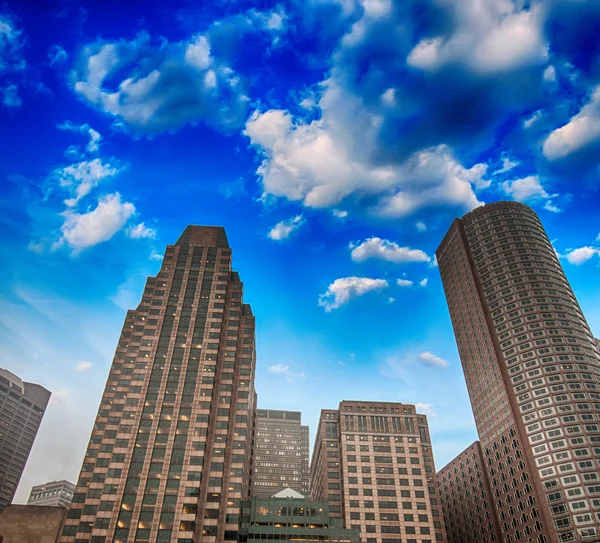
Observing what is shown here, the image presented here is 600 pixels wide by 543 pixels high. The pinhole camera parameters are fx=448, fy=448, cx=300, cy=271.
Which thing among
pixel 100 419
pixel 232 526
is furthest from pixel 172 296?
pixel 232 526

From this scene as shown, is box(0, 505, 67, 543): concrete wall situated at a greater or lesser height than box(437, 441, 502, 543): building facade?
lesser

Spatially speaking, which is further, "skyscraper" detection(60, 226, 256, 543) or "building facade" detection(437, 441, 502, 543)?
"building facade" detection(437, 441, 502, 543)

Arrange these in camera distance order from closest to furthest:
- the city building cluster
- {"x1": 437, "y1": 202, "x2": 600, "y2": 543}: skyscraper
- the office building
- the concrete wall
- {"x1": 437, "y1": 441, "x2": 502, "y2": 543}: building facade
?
the city building cluster → the concrete wall → the office building → {"x1": 437, "y1": 202, "x2": 600, "y2": 543}: skyscraper → {"x1": 437, "y1": 441, "x2": 502, "y2": 543}: building facade

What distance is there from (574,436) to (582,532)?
2617 centimetres

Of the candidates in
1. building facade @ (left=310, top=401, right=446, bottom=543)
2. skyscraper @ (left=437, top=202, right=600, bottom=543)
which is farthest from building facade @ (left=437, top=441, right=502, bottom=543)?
building facade @ (left=310, top=401, right=446, bottom=543)

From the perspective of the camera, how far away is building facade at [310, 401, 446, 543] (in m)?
146

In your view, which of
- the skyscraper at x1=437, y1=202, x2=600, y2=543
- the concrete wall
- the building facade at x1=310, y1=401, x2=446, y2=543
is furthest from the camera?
the building facade at x1=310, y1=401, x2=446, y2=543

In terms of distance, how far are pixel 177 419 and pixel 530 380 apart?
116778mm

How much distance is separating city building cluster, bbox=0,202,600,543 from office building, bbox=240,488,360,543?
330 mm

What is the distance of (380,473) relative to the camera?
15688 centimetres

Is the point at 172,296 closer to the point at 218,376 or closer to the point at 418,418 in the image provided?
the point at 218,376

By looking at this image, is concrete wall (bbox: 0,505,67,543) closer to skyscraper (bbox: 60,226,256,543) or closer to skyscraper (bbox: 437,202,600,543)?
skyscraper (bbox: 60,226,256,543)

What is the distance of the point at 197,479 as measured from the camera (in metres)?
116

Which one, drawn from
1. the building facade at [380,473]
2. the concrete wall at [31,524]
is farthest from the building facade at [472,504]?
the concrete wall at [31,524]
